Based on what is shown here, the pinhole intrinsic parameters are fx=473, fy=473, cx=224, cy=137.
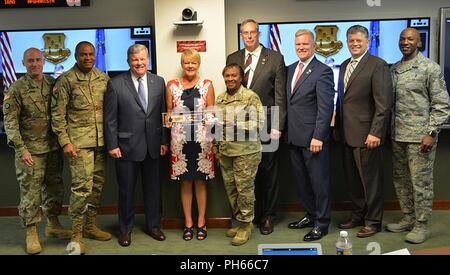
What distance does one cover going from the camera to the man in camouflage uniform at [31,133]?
341cm

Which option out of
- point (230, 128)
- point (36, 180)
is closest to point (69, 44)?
point (36, 180)

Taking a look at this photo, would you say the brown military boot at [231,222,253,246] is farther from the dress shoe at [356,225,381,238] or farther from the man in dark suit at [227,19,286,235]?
the dress shoe at [356,225,381,238]

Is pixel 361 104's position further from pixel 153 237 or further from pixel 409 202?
pixel 153 237

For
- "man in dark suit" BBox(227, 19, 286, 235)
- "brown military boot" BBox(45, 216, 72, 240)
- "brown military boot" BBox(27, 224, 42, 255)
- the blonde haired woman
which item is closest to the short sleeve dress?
the blonde haired woman

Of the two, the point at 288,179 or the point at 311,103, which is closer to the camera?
the point at 311,103

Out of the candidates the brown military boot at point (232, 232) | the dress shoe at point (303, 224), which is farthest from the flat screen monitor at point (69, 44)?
the dress shoe at point (303, 224)

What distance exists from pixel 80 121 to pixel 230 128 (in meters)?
1.12

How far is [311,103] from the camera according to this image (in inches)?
143

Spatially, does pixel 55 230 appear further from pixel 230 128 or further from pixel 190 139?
pixel 230 128

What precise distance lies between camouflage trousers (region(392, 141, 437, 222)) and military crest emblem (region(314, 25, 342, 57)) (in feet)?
3.35

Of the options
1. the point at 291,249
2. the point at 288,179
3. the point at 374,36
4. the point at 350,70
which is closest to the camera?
the point at 291,249

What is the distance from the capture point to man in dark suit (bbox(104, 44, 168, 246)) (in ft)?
11.6

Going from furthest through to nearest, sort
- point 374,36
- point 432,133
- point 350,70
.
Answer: point 374,36, point 350,70, point 432,133

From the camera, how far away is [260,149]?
11.9 ft
